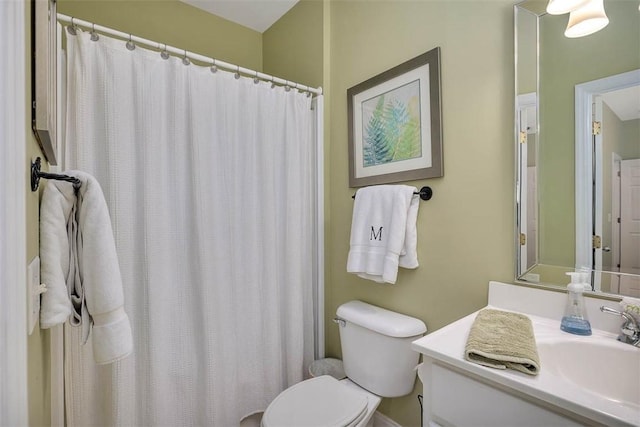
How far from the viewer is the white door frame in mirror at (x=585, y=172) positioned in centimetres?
100

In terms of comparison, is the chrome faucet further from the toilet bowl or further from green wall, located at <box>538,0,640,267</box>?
the toilet bowl

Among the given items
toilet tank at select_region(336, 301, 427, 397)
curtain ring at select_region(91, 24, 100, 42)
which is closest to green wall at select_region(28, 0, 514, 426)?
toilet tank at select_region(336, 301, 427, 397)

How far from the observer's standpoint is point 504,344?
2.61ft

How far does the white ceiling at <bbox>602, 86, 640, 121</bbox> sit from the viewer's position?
917 mm

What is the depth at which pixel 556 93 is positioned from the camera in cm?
108

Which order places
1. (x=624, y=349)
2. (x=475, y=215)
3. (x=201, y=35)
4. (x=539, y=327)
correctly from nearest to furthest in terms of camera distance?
(x=624, y=349) < (x=539, y=327) < (x=475, y=215) < (x=201, y=35)

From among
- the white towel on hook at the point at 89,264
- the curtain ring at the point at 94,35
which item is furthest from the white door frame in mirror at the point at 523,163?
the curtain ring at the point at 94,35

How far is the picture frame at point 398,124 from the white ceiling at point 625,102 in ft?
1.77

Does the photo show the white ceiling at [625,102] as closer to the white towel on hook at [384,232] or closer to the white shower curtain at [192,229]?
the white towel on hook at [384,232]

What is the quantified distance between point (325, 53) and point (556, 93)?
4.09 feet

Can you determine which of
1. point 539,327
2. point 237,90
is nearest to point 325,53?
point 237,90

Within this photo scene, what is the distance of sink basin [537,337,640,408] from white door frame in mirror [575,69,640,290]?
0.26 m

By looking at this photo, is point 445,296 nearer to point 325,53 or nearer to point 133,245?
point 133,245

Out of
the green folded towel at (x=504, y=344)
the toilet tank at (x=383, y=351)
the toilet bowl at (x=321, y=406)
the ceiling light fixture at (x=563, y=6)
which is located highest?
the ceiling light fixture at (x=563, y=6)
